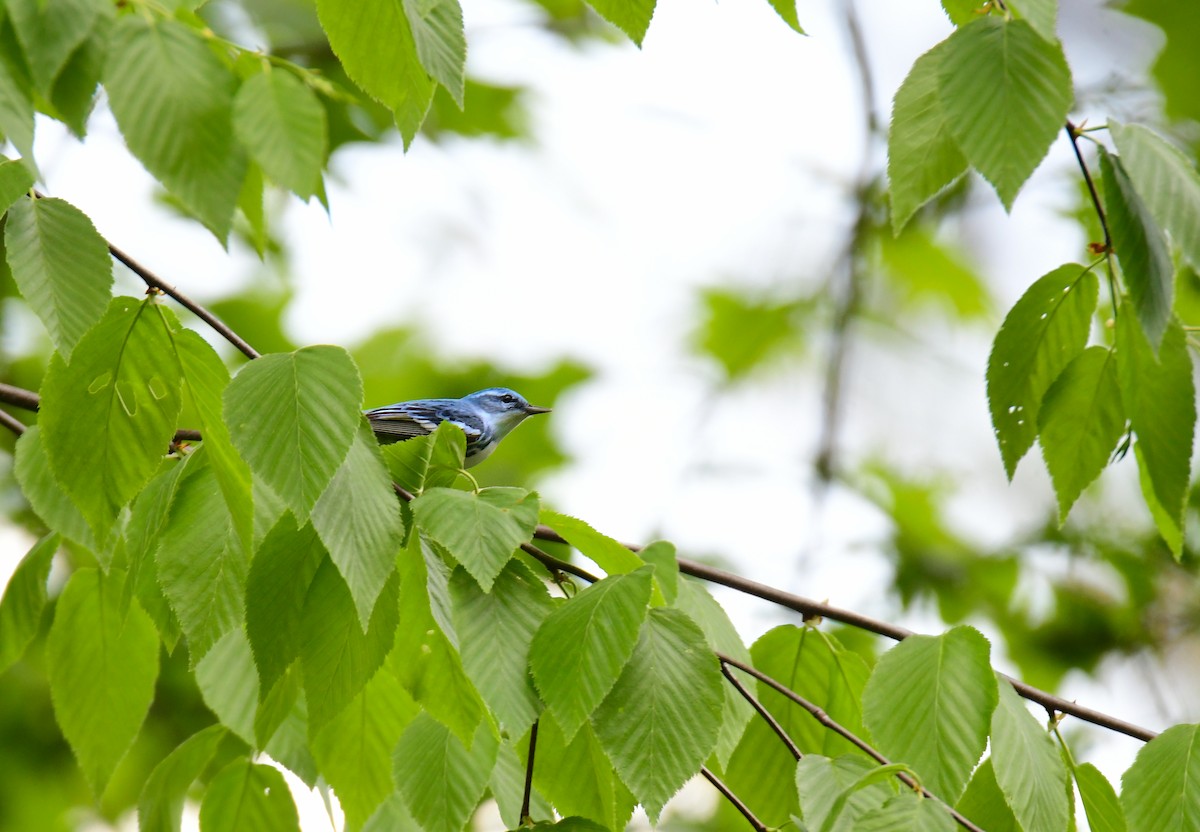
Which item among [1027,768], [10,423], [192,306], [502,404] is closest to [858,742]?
[1027,768]

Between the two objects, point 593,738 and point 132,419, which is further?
point 593,738

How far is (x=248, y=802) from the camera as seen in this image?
2215mm

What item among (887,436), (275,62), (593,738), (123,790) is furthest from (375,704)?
(887,436)

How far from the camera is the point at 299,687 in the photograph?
6.41ft

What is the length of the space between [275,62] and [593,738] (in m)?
1.14

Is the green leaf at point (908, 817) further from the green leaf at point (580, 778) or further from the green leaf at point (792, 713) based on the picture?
the green leaf at point (792, 713)

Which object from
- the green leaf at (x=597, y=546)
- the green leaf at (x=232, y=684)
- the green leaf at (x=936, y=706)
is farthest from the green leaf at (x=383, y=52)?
the green leaf at (x=936, y=706)

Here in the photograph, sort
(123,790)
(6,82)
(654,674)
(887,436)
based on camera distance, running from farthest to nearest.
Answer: (887,436)
(123,790)
(654,674)
(6,82)

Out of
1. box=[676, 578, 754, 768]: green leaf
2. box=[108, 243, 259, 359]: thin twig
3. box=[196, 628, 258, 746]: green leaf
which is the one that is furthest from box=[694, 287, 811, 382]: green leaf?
box=[108, 243, 259, 359]: thin twig

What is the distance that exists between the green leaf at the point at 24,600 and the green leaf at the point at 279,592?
0.86m

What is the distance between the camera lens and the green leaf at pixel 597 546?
6.01 ft

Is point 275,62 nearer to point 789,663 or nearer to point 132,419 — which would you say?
point 132,419

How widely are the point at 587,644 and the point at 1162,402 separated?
105cm

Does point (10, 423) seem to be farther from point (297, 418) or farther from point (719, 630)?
point (719, 630)
